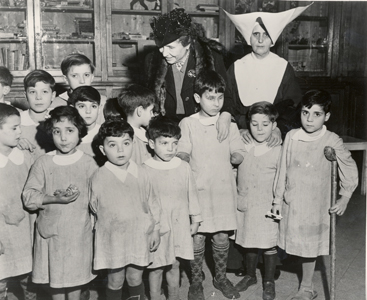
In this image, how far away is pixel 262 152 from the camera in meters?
2.54

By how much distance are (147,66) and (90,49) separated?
3.01 m

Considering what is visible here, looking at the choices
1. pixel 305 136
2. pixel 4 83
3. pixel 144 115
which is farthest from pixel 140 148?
pixel 4 83

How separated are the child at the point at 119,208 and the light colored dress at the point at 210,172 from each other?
45 cm

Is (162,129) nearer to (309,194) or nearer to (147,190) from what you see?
(147,190)

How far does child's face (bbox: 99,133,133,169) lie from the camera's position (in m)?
2.07

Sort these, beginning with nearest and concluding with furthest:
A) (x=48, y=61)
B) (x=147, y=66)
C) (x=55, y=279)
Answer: (x=55, y=279) → (x=147, y=66) → (x=48, y=61)

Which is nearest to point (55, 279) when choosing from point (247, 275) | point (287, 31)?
point (247, 275)

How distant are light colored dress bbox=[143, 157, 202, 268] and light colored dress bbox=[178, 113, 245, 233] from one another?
0.17 m

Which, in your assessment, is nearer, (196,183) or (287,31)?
(196,183)

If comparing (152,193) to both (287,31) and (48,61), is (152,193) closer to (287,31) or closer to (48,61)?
(48,61)

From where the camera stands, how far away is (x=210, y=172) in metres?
2.46

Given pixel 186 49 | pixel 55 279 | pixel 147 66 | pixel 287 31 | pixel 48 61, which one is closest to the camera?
pixel 55 279

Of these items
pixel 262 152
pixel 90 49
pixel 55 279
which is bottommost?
pixel 55 279

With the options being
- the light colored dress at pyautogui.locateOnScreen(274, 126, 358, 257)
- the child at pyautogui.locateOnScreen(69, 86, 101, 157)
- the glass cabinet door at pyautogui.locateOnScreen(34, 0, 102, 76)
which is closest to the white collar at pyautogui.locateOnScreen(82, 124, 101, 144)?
the child at pyautogui.locateOnScreen(69, 86, 101, 157)
